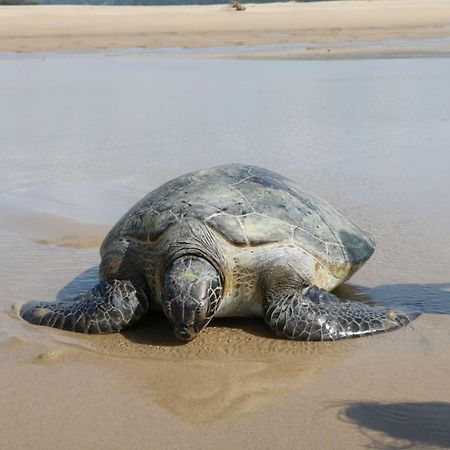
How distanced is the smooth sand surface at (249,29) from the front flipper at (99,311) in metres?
19.5

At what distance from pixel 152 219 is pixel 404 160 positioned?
16.4 ft

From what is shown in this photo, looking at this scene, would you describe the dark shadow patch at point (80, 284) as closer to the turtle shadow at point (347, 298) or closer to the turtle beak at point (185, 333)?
the turtle shadow at point (347, 298)

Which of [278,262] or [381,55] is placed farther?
[381,55]

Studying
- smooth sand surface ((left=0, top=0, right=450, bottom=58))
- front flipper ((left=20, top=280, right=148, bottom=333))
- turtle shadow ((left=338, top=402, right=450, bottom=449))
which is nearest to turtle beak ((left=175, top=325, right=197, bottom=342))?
front flipper ((left=20, top=280, right=148, bottom=333))

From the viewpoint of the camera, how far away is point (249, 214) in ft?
16.4

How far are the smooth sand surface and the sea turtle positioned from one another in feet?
62.1

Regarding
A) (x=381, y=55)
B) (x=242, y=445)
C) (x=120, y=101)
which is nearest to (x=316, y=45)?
(x=381, y=55)

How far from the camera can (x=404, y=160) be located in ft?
30.2

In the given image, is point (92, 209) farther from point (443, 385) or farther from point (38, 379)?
point (443, 385)

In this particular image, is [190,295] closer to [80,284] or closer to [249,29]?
[80,284]

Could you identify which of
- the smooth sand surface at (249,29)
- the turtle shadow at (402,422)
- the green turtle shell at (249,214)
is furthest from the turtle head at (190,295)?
the smooth sand surface at (249,29)

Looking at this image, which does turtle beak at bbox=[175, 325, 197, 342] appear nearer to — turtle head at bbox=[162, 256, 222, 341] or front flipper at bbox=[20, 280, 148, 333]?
turtle head at bbox=[162, 256, 222, 341]

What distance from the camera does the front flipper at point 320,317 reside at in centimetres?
460

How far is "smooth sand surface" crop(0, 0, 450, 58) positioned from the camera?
2867 centimetres
